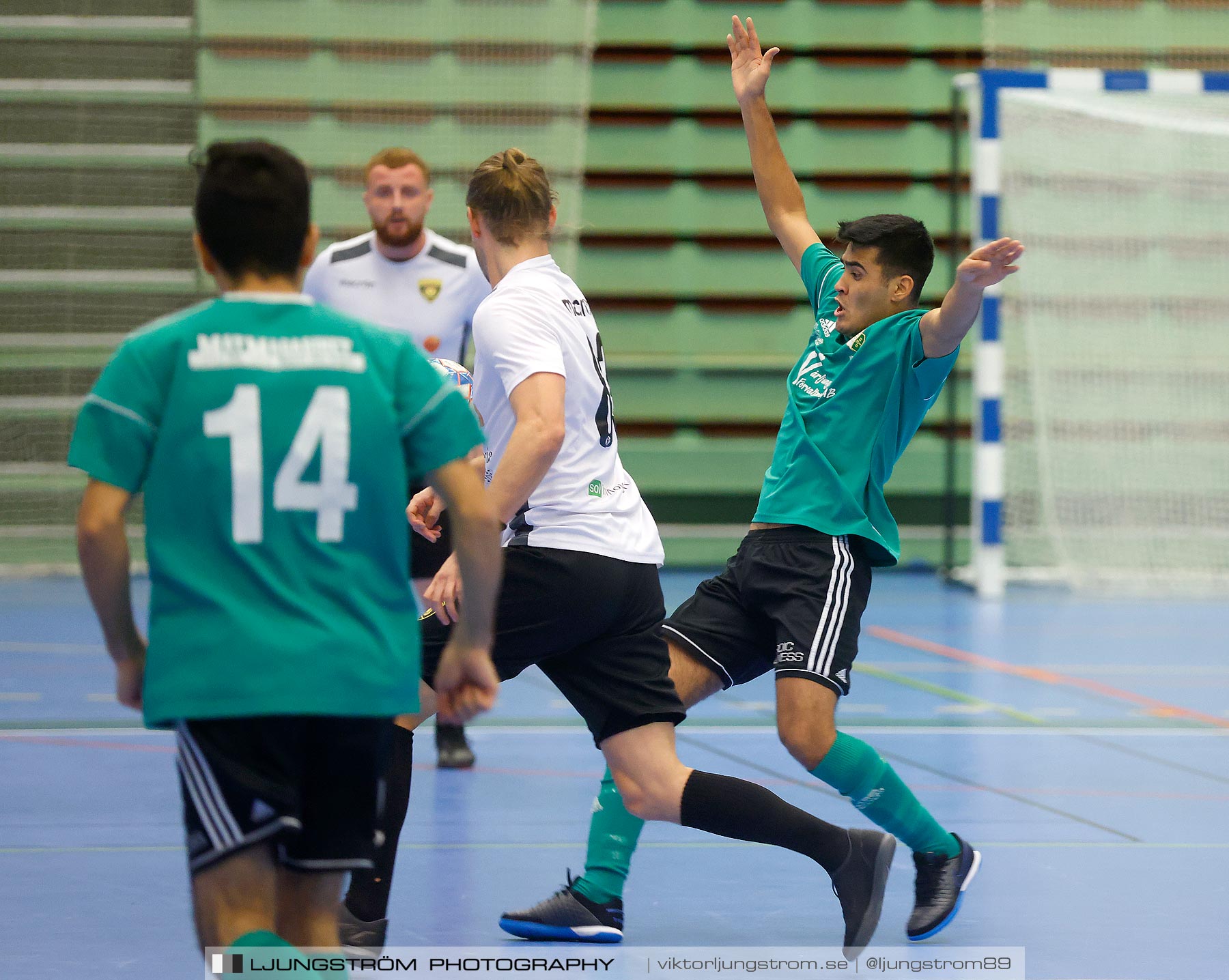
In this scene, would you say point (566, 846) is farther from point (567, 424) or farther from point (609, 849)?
point (567, 424)

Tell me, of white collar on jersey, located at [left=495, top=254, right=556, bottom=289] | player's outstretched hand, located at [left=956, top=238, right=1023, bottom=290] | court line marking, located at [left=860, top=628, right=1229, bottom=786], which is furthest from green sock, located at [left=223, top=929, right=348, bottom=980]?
court line marking, located at [left=860, top=628, right=1229, bottom=786]

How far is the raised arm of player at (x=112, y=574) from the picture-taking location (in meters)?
2.27

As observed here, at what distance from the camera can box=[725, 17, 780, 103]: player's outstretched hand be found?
14.7 feet

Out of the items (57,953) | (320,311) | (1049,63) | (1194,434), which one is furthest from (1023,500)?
(320,311)

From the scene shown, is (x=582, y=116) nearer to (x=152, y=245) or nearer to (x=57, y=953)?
(x=152, y=245)

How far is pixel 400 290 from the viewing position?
6105 millimetres

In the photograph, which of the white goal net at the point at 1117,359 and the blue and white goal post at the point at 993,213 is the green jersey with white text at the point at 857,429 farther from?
the white goal net at the point at 1117,359

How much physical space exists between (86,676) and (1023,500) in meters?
6.32

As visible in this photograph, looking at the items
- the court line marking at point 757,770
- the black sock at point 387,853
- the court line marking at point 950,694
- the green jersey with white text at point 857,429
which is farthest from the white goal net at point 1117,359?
the black sock at point 387,853

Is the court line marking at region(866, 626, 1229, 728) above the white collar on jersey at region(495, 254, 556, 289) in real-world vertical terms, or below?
below

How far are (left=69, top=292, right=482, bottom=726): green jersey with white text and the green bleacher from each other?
8796mm

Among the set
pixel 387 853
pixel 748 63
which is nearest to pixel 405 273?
pixel 748 63

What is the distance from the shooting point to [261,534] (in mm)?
2270

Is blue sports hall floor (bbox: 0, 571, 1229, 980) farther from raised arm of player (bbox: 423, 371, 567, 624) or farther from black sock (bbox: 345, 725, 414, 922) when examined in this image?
raised arm of player (bbox: 423, 371, 567, 624)
